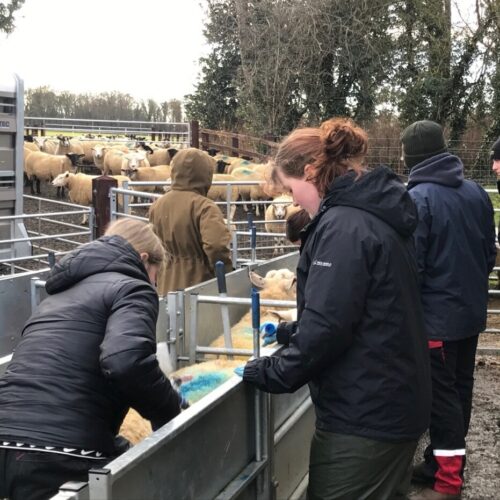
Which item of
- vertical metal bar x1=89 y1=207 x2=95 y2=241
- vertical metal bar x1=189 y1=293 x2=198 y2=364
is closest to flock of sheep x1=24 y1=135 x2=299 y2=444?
vertical metal bar x1=189 y1=293 x2=198 y2=364

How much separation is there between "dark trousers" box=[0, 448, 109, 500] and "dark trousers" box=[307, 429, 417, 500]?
74cm

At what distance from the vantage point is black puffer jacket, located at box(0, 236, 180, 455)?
6.56 feet

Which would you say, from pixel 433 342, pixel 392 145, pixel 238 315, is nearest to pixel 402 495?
pixel 433 342

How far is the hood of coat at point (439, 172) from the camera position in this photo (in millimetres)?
3631

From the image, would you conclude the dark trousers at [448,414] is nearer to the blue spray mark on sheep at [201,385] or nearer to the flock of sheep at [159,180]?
the flock of sheep at [159,180]

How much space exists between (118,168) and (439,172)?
1910 centimetres

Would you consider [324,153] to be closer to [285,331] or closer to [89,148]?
[285,331]

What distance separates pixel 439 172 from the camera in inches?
144

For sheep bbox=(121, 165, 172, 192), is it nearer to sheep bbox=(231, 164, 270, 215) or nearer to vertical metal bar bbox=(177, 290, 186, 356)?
sheep bbox=(231, 164, 270, 215)

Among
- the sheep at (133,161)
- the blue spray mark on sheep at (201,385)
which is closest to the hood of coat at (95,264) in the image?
the blue spray mark on sheep at (201,385)

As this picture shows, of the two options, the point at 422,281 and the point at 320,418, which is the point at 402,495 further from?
the point at 422,281

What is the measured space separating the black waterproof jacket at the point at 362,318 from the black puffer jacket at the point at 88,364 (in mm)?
428

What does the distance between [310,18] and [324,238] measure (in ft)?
71.1

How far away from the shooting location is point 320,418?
2205 mm
